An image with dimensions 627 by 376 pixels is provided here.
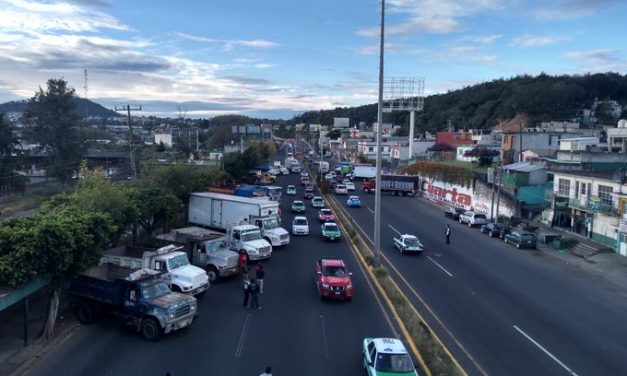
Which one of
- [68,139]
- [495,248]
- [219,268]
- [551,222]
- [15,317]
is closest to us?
[15,317]

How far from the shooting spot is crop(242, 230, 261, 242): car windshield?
2845 cm

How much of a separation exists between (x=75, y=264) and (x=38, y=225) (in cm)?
186

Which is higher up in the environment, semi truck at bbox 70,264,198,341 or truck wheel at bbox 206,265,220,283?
semi truck at bbox 70,264,198,341

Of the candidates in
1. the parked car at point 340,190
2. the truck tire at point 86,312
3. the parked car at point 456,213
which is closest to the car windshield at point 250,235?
the truck tire at point 86,312

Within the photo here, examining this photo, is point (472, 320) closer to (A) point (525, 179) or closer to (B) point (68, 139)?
(A) point (525, 179)

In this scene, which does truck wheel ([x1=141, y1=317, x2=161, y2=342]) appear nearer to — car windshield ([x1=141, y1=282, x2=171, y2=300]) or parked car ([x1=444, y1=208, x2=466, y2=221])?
car windshield ([x1=141, y1=282, x2=171, y2=300])

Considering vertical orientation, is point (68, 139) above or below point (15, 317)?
above

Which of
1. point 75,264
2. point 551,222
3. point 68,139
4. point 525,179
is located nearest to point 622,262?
point 551,222

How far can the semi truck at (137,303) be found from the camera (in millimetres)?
16344

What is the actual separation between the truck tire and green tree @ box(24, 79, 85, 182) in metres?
43.0

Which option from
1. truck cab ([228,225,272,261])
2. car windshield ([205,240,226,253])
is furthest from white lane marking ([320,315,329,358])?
truck cab ([228,225,272,261])

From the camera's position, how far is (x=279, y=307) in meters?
20.0

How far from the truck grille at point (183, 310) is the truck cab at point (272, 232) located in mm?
14573

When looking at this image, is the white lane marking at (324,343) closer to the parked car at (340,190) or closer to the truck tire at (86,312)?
the truck tire at (86,312)
